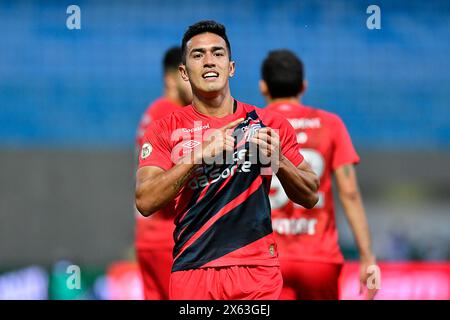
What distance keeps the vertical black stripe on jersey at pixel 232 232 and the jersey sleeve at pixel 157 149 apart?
1.22 feet

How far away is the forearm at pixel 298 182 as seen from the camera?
4328mm

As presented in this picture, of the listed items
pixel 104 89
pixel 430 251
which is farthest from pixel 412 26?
pixel 104 89

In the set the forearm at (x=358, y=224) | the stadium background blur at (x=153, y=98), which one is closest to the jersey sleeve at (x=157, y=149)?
the forearm at (x=358, y=224)

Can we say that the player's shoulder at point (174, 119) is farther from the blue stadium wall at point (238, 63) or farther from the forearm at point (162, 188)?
the blue stadium wall at point (238, 63)

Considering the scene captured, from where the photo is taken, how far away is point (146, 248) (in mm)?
7367

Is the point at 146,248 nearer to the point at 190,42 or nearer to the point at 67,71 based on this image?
the point at 190,42

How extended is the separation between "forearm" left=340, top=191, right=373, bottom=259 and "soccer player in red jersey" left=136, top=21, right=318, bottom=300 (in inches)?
76.8

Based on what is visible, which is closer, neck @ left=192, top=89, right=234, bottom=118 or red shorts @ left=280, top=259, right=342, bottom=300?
neck @ left=192, top=89, right=234, bottom=118

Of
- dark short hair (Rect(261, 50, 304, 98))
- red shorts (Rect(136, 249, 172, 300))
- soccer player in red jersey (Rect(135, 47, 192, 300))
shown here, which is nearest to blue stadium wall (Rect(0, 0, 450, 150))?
soccer player in red jersey (Rect(135, 47, 192, 300))

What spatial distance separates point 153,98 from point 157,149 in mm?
10461

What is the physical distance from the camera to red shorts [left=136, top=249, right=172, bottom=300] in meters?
7.25

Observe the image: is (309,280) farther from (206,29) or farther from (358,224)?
(206,29)

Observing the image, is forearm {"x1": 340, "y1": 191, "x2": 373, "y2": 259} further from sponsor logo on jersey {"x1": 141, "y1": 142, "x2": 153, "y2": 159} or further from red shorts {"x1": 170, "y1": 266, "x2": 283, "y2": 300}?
sponsor logo on jersey {"x1": 141, "y1": 142, "x2": 153, "y2": 159}
